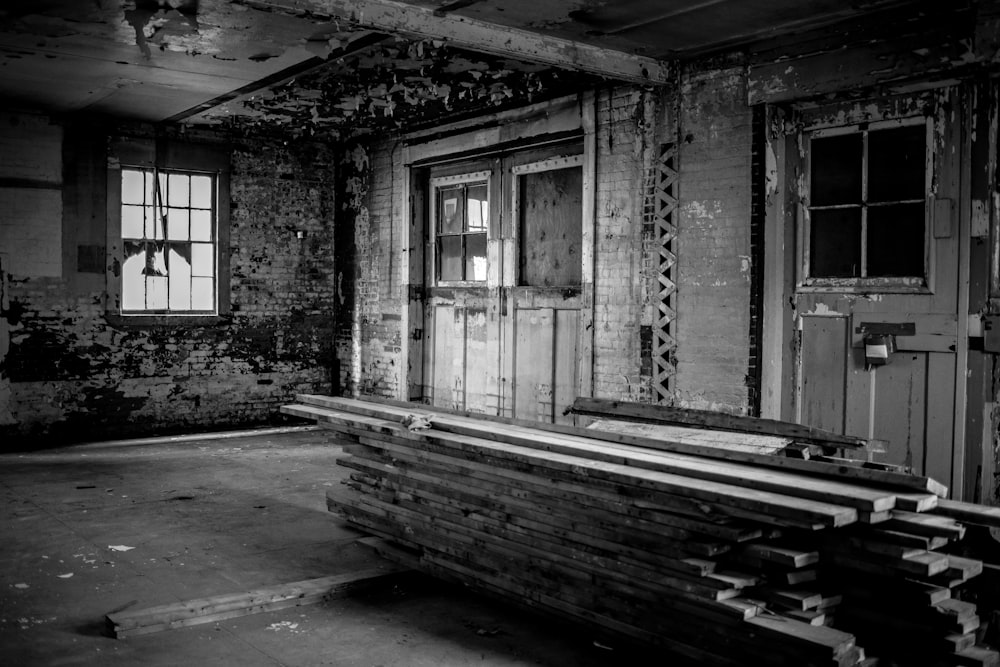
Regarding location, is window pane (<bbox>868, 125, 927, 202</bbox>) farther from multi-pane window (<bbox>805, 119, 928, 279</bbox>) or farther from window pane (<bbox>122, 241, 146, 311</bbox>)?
window pane (<bbox>122, 241, 146, 311</bbox>)

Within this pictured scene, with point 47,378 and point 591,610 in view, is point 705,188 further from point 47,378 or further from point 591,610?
point 47,378

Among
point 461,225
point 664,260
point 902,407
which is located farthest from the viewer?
point 461,225

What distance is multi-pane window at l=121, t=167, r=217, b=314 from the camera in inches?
350

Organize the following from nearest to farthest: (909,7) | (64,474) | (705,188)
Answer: (909,7)
(705,188)
(64,474)

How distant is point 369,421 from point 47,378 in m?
5.08

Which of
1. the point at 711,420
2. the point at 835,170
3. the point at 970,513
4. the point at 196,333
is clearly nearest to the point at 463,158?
the point at 196,333

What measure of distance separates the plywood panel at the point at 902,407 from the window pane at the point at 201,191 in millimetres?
7143

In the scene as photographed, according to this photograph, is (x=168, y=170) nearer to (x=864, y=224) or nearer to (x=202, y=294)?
(x=202, y=294)

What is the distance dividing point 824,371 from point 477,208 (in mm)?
4024

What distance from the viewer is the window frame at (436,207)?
8.14 meters

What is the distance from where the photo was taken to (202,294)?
9352 millimetres

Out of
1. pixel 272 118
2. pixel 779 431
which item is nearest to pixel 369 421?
pixel 779 431

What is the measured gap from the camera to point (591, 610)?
12.1 ft

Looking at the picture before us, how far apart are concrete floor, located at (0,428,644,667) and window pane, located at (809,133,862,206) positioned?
10.6 ft
